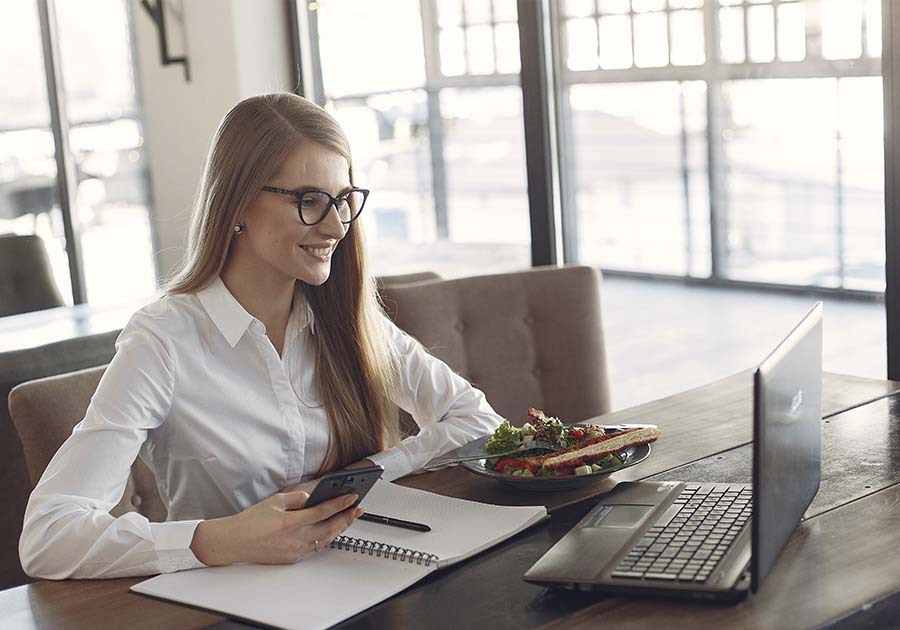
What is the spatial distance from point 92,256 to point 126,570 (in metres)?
3.28

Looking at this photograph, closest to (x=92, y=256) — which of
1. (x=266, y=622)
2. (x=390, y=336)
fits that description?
(x=390, y=336)

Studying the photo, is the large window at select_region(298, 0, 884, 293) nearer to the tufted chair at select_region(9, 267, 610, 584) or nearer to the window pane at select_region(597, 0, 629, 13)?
the window pane at select_region(597, 0, 629, 13)

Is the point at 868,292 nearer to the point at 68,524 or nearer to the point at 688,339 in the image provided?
the point at 688,339

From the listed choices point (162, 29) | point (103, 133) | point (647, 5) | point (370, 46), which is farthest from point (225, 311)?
point (103, 133)

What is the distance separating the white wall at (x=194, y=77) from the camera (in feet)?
12.6

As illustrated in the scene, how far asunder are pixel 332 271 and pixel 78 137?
2847mm

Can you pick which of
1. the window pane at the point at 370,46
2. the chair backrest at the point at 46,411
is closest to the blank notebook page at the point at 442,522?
the chair backrest at the point at 46,411

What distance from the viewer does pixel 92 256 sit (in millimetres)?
4520

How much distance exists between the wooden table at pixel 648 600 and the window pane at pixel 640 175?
117cm

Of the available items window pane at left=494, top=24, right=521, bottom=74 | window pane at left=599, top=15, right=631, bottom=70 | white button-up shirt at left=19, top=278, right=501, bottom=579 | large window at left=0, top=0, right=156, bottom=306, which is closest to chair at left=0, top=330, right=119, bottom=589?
white button-up shirt at left=19, top=278, right=501, bottom=579

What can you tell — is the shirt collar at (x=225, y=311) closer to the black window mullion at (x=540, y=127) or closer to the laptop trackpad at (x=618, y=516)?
the laptop trackpad at (x=618, y=516)

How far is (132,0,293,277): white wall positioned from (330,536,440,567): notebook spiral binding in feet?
7.45

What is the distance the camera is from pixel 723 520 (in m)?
1.40

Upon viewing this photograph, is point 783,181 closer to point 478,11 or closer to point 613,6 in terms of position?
point 613,6
